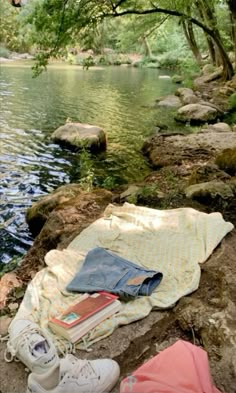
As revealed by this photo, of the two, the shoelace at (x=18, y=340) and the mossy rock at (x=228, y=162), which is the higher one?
the mossy rock at (x=228, y=162)

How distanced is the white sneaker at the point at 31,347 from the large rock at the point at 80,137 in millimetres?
6639

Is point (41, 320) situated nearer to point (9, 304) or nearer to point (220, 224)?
point (9, 304)

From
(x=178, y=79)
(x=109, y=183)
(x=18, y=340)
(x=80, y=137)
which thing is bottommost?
(x=109, y=183)

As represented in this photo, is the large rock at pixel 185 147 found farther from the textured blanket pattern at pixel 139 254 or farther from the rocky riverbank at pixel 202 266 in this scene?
the textured blanket pattern at pixel 139 254

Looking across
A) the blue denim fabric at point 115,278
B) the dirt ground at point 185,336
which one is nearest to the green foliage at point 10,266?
the blue denim fabric at point 115,278

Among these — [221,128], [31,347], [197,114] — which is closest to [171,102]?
[197,114]

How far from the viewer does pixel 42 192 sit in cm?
678

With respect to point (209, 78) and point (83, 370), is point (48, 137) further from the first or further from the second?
point (209, 78)

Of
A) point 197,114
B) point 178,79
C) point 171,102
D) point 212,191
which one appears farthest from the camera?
point 178,79

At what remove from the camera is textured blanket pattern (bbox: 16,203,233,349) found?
2.96m

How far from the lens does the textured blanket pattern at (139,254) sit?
296 centimetres

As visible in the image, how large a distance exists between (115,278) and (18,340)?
992 millimetres

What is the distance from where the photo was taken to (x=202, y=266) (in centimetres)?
352

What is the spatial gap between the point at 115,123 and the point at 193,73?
47.2 ft
